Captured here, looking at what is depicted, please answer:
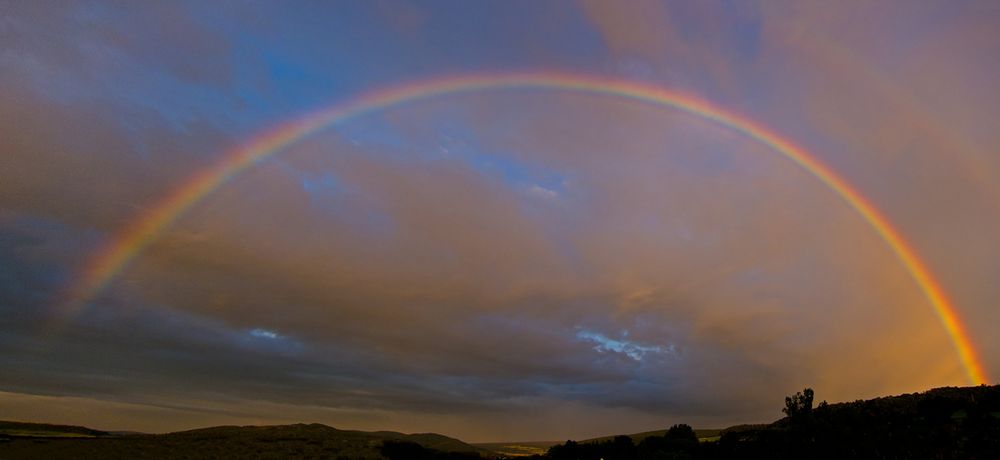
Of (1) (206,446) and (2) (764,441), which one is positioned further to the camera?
(1) (206,446)

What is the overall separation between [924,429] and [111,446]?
5686 cm

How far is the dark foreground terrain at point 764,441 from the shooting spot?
3447 centimetres

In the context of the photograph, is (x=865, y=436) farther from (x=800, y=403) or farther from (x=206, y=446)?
(x=206, y=446)

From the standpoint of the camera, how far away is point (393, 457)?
48.8 metres

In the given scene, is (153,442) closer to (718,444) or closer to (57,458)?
(57,458)

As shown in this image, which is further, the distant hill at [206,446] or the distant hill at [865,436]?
the distant hill at [206,446]

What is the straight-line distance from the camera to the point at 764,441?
40.8 metres

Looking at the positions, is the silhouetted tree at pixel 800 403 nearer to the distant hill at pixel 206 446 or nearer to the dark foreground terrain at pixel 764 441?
the dark foreground terrain at pixel 764 441

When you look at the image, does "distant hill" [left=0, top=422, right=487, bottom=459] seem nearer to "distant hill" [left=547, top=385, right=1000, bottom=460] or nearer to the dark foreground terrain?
the dark foreground terrain

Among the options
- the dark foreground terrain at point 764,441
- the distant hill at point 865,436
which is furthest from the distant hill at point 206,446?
the distant hill at point 865,436

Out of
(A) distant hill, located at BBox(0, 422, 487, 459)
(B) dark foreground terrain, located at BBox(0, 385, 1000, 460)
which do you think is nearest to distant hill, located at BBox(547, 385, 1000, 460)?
(B) dark foreground terrain, located at BBox(0, 385, 1000, 460)

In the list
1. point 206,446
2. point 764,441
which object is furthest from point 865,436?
point 206,446

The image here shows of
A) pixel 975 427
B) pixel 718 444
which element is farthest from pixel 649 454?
pixel 975 427

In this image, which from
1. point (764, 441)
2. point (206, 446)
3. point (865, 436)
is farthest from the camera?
point (206, 446)
